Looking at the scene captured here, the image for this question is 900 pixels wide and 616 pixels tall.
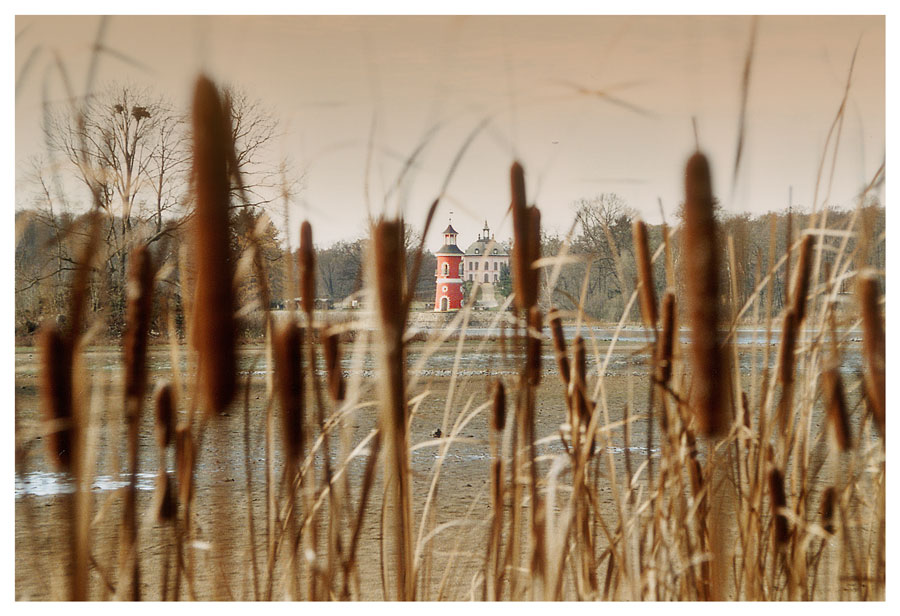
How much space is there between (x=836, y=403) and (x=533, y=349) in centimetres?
70

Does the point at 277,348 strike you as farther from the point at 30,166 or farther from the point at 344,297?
the point at 30,166

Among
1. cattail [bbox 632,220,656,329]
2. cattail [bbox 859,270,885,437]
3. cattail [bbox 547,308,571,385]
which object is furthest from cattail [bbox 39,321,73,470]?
cattail [bbox 859,270,885,437]

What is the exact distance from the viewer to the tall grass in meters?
1.83

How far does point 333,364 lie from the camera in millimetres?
1852

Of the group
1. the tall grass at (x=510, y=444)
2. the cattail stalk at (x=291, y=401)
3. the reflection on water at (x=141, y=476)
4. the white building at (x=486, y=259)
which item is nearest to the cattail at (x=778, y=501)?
the tall grass at (x=510, y=444)

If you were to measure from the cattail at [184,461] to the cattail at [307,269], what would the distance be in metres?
0.37

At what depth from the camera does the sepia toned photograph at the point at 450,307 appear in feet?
6.06

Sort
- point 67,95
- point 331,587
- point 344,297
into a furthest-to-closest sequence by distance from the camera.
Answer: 1. point 67,95
2. point 344,297
3. point 331,587

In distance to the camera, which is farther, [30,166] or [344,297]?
[30,166]

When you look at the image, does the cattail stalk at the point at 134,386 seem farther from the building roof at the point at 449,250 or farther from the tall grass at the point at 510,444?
the building roof at the point at 449,250

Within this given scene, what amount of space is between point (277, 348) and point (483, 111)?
2.59 ft

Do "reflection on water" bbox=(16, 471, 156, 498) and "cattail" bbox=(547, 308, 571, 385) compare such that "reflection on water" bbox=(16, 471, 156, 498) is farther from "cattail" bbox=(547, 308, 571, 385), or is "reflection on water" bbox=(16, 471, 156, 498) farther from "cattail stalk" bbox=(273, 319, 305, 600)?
"cattail" bbox=(547, 308, 571, 385)
